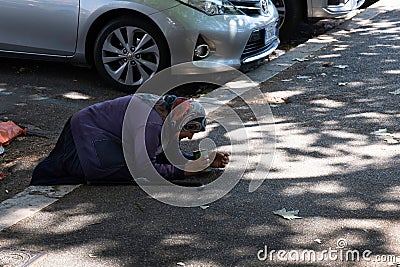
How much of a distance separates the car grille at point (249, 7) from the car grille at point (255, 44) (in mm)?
235

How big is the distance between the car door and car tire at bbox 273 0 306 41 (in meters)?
3.40

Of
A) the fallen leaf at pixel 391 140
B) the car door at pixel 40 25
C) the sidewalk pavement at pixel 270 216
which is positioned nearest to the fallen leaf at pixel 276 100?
the sidewalk pavement at pixel 270 216

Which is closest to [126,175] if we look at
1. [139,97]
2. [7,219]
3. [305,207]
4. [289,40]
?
[139,97]

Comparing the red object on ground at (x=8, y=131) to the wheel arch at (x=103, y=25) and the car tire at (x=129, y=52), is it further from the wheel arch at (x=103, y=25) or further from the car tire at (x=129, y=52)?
the wheel arch at (x=103, y=25)

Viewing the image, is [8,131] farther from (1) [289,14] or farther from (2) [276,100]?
(1) [289,14]

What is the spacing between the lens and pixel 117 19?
7734 mm

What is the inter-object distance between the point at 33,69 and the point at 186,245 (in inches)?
196

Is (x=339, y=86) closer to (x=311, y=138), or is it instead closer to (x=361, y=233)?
(x=311, y=138)

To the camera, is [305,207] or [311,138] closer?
[305,207]

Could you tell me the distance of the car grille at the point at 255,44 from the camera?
26.2 ft

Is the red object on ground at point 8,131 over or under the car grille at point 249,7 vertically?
under

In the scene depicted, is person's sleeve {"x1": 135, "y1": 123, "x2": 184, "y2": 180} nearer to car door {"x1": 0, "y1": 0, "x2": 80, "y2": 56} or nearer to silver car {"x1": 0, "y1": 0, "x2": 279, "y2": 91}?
silver car {"x1": 0, "y1": 0, "x2": 279, "y2": 91}

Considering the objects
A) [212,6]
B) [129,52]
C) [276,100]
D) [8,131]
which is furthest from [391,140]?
[8,131]

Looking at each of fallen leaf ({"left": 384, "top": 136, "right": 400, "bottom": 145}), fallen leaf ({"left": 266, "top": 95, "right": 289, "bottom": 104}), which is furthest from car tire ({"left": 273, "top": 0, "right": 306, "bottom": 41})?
fallen leaf ({"left": 384, "top": 136, "right": 400, "bottom": 145})
